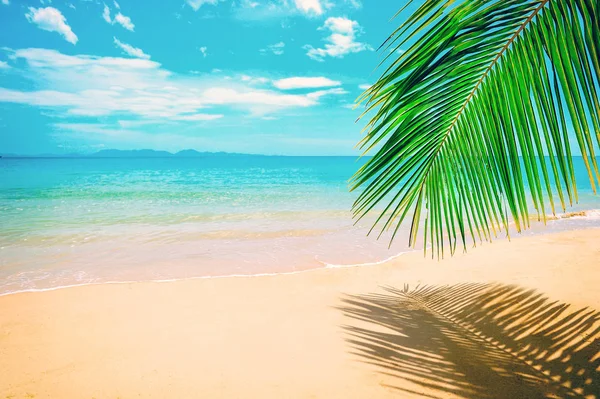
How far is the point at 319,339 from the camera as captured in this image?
3.70 metres

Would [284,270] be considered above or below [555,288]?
below

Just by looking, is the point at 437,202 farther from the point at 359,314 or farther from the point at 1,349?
the point at 1,349

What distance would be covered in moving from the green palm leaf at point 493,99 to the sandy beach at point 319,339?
1913mm

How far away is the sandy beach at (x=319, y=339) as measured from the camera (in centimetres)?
280

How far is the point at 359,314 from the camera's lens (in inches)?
172

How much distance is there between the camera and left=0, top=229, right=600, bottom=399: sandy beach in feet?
9.19

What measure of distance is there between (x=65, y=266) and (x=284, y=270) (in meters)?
4.56

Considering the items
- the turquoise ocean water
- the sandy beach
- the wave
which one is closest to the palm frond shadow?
the sandy beach

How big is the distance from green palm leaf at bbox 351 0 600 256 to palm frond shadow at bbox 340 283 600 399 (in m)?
1.85

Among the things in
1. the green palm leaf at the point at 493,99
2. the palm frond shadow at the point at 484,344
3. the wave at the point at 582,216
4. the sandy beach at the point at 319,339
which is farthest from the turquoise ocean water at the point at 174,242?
the green palm leaf at the point at 493,99

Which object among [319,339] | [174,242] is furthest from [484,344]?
[174,242]

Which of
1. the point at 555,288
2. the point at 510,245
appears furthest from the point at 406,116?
the point at 510,245

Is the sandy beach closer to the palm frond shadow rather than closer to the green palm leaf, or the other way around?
the palm frond shadow

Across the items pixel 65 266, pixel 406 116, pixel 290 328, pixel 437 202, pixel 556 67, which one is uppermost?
pixel 556 67
